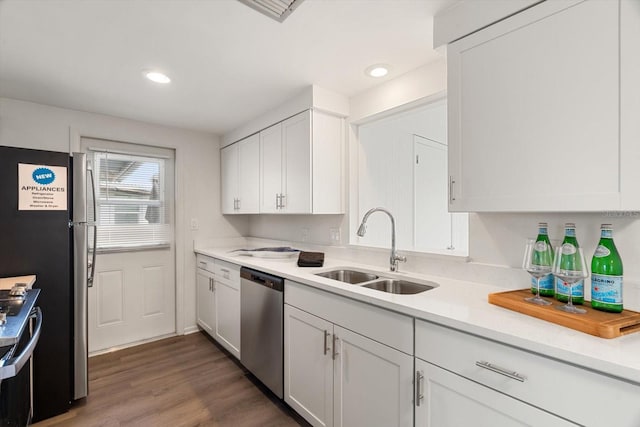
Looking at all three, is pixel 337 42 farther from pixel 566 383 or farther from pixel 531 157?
pixel 566 383

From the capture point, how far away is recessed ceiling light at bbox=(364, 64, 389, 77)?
6.48ft

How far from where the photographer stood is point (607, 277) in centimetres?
108

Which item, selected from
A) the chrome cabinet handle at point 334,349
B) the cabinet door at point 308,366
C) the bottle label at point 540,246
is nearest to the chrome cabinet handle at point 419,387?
the cabinet door at point 308,366

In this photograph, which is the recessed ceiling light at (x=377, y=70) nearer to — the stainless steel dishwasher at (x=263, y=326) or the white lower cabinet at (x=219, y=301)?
the stainless steel dishwasher at (x=263, y=326)

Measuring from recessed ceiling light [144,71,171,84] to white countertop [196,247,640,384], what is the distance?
66.3 inches

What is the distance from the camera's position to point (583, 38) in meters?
1.05

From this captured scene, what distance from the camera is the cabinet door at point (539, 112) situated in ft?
3.34

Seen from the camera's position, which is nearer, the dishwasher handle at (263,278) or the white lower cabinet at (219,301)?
the dishwasher handle at (263,278)

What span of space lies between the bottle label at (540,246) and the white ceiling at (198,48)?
117 centimetres

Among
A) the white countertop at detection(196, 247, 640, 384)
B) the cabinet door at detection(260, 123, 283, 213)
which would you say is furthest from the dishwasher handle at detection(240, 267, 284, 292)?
the cabinet door at detection(260, 123, 283, 213)

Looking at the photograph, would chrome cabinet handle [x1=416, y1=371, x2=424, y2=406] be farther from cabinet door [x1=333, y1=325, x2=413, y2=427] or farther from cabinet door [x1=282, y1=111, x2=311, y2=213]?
cabinet door [x1=282, y1=111, x2=311, y2=213]

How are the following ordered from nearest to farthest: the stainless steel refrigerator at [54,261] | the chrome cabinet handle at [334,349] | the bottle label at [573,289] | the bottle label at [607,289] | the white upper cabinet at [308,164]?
1. the bottle label at [607,289]
2. the bottle label at [573,289]
3. the chrome cabinet handle at [334,349]
4. the stainless steel refrigerator at [54,261]
5. the white upper cabinet at [308,164]

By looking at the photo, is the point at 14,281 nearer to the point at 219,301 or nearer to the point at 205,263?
the point at 219,301

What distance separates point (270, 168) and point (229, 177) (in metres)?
0.91
